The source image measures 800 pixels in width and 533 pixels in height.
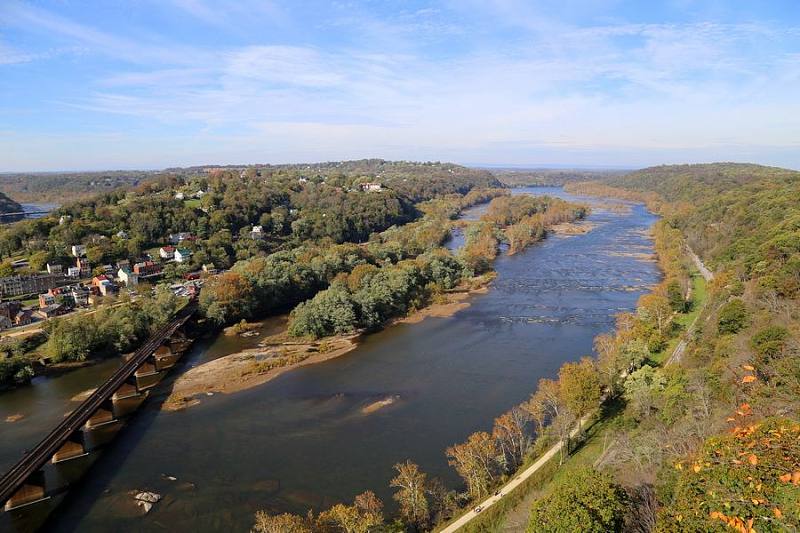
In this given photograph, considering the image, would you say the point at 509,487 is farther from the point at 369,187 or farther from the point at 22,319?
the point at 369,187

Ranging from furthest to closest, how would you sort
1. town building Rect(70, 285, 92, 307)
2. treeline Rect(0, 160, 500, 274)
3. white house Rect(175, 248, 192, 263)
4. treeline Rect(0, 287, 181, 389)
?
treeline Rect(0, 160, 500, 274) → white house Rect(175, 248, 192, 263) → town building Rect(70, 285, 92, 307) → treeline Rect(0, 287, 181, 389)

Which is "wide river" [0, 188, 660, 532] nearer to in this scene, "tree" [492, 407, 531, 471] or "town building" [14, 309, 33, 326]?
"tree" [492, 407, 531, 471]

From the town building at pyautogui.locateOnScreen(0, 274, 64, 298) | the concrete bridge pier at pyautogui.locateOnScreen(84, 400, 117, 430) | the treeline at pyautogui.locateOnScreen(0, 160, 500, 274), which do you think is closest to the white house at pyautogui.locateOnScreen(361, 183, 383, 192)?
the treeline at pyautogui.locateOnScreen(0, 160, 500, 274)

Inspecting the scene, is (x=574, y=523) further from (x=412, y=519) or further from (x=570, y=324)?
(x=570, y=324)

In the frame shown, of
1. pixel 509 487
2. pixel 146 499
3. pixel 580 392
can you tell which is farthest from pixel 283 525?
pixel 580 392

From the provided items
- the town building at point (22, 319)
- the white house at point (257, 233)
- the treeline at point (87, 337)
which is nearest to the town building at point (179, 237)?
the white house at point (257, 233)

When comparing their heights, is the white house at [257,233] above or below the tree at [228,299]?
above

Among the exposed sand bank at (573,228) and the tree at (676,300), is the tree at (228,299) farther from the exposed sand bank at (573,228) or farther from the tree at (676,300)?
the exposed sand bank at (573,228)
